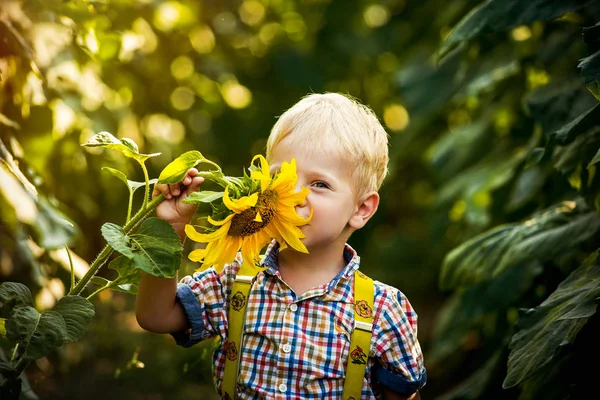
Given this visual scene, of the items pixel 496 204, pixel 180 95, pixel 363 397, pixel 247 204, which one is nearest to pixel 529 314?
pixel 363 397

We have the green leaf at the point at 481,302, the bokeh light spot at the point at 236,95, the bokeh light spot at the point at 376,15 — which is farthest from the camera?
the bokeh light spot at the point at 376,15

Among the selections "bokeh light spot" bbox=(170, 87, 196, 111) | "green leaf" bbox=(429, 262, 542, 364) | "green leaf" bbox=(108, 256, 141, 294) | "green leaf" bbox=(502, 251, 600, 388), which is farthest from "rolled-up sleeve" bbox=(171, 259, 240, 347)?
"bokeh light spot" bbox=(170, 87, 196, 111)

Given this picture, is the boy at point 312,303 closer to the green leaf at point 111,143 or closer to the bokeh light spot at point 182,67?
the green leaf at point 111,143

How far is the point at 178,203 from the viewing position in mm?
1312

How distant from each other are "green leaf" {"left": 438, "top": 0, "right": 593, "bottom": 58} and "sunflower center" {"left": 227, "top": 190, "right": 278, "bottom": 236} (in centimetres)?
68

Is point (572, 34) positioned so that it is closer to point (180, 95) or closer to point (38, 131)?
point (38, 131)

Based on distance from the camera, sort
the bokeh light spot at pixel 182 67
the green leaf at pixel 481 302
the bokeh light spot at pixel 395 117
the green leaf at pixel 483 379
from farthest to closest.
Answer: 1. the bokeh light spot at pixel 395 117
2. the bokeh light spot at pixel 182 67
3. the green leaf at pixel 481 302
4. the green leaf at pixel 483 379

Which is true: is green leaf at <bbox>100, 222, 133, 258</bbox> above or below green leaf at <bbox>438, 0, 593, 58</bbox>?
below

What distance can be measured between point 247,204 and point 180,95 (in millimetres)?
2612

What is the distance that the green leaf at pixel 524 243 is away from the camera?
1.85 m

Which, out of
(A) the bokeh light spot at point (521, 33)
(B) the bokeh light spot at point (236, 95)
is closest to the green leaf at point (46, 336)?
(A) the bokeh light spot at point (521, 33)

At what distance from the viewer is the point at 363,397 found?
4.91ft

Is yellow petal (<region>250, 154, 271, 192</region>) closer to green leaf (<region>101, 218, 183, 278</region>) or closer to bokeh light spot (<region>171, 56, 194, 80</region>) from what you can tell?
green leaf (<region>101, 218, 183, 278</region>)

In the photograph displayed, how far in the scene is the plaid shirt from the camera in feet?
4.71
